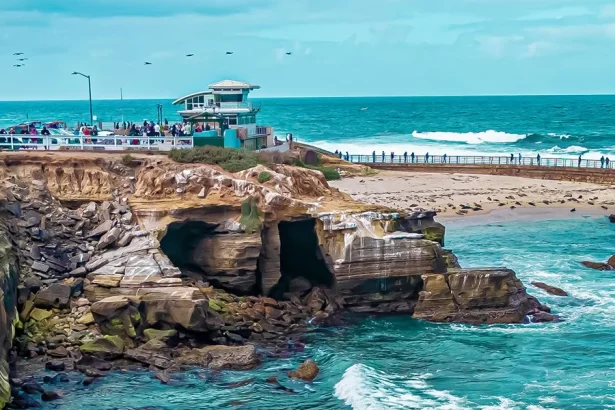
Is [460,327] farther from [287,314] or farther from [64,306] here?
[64,306]

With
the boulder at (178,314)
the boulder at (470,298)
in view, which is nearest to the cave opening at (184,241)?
the boulder at (178,314)

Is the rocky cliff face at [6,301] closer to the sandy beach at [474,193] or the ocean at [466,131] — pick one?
the sandy beach at [474,193]

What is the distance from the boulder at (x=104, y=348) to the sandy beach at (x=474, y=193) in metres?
26.2

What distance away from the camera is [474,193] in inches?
2381

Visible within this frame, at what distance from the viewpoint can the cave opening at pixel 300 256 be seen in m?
36.0

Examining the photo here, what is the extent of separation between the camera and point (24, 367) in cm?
2767

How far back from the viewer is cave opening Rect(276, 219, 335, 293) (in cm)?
3597

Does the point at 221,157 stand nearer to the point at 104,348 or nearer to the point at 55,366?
the point at 104,348

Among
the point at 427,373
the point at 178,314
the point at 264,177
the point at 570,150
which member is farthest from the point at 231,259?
the point at 570,150

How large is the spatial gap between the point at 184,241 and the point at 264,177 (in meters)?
3.73

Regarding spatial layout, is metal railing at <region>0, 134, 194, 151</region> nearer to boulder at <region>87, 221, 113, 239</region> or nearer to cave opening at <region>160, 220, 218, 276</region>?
cave opening at <region>160, 220, 218, 276</region>

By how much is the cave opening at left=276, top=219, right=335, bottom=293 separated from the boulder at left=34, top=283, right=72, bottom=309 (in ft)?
26.6

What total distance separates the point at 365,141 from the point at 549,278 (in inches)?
2615

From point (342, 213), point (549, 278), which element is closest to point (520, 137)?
point (549, 278)
